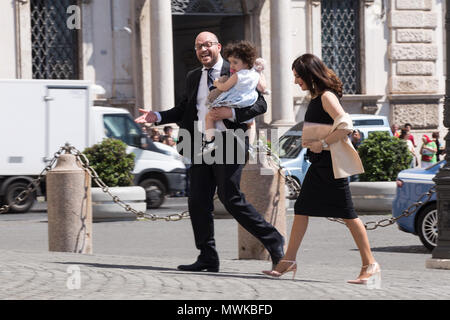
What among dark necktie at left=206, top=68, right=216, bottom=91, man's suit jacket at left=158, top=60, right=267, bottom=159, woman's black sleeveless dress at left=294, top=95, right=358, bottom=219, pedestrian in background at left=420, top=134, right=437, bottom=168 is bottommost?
pedestrian in background at left=420, top=134, right=437, bottom=168

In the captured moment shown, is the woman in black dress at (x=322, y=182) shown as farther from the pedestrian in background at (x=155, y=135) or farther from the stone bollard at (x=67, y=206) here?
the pedestrian in background at (x=155, y=135)

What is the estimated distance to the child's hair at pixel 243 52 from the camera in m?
Answer: 8.82

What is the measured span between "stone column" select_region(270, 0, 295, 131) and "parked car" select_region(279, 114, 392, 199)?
4.61 meters

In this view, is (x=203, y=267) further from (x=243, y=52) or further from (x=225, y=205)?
(x=243, y=52)

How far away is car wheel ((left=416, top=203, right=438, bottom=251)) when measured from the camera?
12.7 meters

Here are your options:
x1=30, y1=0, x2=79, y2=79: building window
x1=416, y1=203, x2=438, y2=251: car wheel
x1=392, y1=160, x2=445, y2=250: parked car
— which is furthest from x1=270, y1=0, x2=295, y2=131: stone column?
x1=416, y1=203, x2=438, y2=251: car wheel

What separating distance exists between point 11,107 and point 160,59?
743 centimetres

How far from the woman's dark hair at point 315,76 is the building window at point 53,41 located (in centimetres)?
2000

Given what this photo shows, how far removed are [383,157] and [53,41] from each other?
39.6 feet

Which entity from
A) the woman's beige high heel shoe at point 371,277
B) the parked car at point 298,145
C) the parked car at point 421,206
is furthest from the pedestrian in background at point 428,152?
the woman's beige high heel shoe at point 371,277

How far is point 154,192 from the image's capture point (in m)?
20.8

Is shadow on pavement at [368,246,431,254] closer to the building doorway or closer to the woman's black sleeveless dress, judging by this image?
the woman's black sleeveless dress

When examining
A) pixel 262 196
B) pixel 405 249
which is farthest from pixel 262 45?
pixel 262 196

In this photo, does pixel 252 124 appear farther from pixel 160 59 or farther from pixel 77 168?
pixel 160 59
